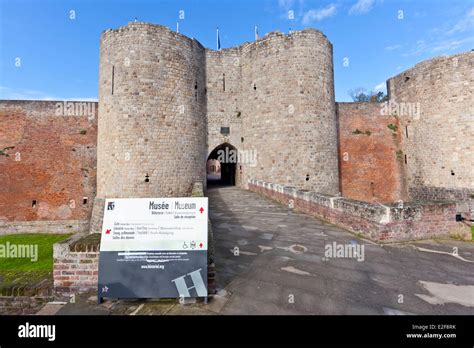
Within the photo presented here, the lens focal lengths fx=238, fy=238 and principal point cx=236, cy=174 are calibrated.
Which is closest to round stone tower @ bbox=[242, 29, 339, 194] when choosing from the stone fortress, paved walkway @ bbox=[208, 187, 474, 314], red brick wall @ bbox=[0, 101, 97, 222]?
the stone fortress

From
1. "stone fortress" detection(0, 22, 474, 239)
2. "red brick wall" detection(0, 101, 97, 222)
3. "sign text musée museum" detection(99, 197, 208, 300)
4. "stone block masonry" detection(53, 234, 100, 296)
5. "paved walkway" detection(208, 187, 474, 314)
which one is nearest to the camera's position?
"sign text musée museum" detection(99, 197, 208, 300)

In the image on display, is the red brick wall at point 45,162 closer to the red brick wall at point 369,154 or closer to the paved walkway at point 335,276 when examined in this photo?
the paved walkway at point 335,276

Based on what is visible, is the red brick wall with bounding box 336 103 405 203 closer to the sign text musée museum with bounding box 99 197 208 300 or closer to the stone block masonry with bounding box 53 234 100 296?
the sign text musée museum with bounding box 99 197 208 300

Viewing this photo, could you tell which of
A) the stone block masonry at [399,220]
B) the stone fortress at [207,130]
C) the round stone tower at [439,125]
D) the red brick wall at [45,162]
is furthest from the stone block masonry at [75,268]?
the round stone tower at [439,125]

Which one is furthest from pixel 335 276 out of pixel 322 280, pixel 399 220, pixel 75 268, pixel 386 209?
pixel 75 268

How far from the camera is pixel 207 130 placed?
57.8ft

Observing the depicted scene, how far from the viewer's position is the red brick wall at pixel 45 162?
15.8 metres

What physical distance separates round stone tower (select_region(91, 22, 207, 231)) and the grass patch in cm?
262

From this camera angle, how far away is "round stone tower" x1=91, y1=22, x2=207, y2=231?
44.2 feet
